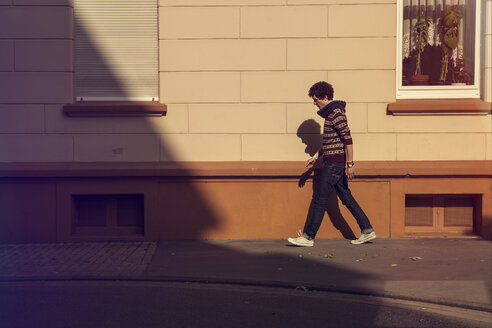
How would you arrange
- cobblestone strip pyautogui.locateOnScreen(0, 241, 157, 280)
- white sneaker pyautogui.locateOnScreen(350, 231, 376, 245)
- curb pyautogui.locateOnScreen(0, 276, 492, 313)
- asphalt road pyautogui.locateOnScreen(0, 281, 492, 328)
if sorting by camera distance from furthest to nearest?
white sneaker pyautogui.locateOnScreen(350, 231, 376, 245) < cobblestone strip pyautogui.locateOnScreen(0, 241, 157, 280) < curb pyautogui.locateOnScreen(0, 276, 492, 313) < asphalt road pyautogui.locateOnScreen(0, 281, 492, 328)

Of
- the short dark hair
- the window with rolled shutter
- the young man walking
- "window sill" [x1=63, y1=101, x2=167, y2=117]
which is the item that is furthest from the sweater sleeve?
"window sill" [x1=63, y1=101, x2=167, y2=117]

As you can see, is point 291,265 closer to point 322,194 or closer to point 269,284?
point 269,284

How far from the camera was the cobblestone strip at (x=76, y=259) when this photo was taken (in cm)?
755

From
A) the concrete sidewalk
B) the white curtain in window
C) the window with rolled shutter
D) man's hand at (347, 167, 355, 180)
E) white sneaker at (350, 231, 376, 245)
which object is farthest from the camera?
the white curtain in window

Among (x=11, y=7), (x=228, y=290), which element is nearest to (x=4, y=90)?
(x=11, y=7)

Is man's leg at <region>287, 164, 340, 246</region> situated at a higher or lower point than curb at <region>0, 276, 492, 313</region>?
higher

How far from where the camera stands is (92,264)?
798cm

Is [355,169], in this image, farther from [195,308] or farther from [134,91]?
[195,308]

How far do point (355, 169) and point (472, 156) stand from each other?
5.17ft

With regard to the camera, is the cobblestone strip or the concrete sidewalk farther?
the cobblestone strip

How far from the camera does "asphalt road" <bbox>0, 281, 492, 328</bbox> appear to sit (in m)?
5.71

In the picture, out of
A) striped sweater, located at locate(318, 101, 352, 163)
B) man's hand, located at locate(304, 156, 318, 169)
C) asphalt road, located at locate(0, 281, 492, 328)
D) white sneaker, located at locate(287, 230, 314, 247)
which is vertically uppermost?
striped sweater, located at locate(318, 101, 352, 163)

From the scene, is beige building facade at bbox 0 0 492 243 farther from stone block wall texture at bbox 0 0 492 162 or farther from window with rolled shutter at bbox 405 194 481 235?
window with rolled shutter at bbox 405 194 481 235

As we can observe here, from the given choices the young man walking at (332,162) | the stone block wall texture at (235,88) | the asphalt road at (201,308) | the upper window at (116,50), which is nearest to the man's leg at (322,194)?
the young man walking at (332,162)
